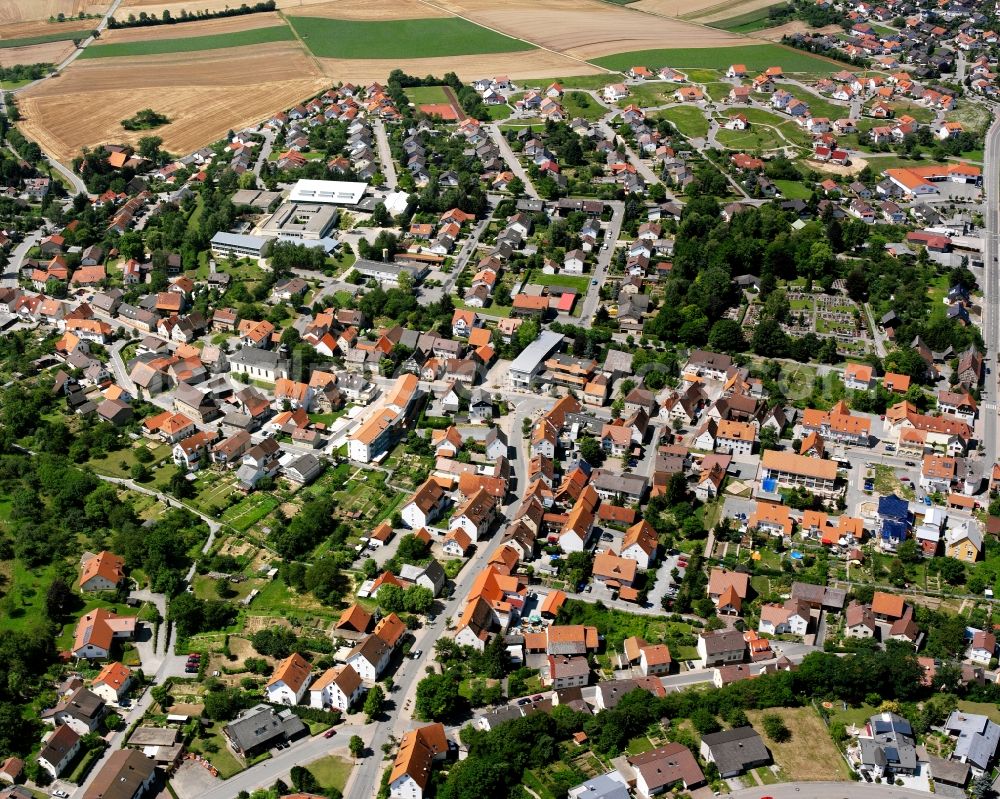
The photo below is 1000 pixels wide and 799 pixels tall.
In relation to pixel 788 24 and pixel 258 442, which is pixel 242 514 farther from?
pixel 788 24

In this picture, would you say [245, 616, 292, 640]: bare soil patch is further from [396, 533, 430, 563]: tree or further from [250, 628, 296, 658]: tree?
[396, 533, 430, 563]: tree

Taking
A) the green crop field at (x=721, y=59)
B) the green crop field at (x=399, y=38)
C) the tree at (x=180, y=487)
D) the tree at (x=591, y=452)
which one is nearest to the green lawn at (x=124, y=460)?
the tree at (x=180, y=487)

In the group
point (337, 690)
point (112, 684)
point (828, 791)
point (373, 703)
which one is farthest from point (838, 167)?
point (112, 684)

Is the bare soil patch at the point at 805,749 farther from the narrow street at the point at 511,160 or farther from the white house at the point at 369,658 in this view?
the narrow street at the point at 511,160

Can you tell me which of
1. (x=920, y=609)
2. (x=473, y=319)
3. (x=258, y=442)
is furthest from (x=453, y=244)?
(x=920, y=609)

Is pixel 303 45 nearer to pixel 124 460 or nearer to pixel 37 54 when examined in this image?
pixel 37 54

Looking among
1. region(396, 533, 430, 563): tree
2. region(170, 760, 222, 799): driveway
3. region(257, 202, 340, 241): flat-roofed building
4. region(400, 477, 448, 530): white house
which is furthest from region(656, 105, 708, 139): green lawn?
region(170, 760, 222, 799): driveway
